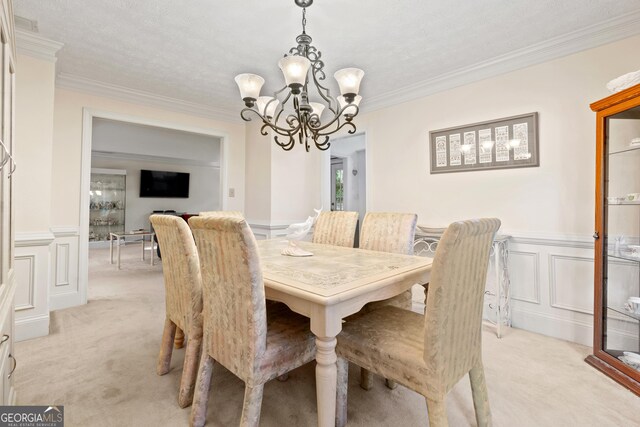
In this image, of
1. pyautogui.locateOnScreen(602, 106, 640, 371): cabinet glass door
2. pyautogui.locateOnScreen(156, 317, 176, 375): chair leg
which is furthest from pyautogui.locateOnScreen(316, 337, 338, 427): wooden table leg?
pyautogui.locateOnScreen(602, 106, 640, 371): cabinet glass door

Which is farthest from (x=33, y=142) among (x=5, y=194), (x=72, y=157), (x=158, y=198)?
(x=158, y=198)

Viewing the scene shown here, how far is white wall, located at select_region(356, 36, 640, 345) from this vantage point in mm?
2229

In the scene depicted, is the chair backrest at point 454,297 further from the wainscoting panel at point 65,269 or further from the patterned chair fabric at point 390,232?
the wainscoting panel at point 65,269

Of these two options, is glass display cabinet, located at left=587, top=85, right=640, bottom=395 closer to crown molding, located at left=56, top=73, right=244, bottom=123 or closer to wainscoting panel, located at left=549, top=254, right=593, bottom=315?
wainscoting panel, located at left=549, top=254, right=593, bottom=315

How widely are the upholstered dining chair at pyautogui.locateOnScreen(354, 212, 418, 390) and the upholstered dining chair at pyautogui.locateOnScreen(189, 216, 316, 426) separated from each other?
0.92 metres

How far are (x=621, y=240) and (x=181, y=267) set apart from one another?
2680 millimetres

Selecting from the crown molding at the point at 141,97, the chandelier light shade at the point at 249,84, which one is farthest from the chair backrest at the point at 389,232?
the crown molding at the point at 141,97

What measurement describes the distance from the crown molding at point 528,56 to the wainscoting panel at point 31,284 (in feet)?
11.3

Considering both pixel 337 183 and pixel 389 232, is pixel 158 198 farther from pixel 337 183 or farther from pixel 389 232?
pixel 389 232

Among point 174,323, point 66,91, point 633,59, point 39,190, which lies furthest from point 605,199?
point 66,91

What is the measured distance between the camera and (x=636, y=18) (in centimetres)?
198

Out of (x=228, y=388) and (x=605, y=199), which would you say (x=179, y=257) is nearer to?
(x=228, y=388)

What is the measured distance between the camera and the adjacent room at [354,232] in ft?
4.02

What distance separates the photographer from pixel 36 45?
93.0 inches
